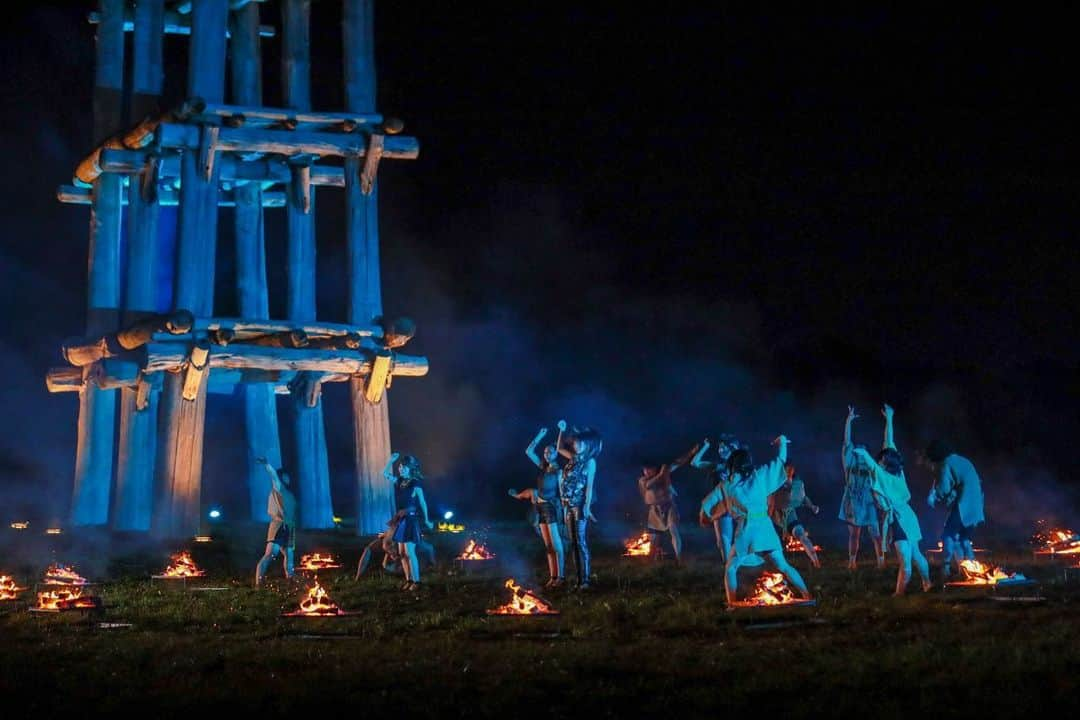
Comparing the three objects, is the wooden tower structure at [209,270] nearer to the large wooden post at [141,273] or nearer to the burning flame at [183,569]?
the large wooden post at [141,273]

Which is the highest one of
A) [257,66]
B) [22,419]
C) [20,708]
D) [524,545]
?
[257,66]

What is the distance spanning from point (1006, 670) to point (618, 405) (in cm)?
3983

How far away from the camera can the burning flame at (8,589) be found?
63.3 ft

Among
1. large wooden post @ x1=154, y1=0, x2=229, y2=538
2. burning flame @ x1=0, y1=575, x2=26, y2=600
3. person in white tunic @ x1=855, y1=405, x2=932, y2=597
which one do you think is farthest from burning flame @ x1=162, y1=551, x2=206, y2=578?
person in white tunic @ x1=855, y1=405, x2=932, y2=597

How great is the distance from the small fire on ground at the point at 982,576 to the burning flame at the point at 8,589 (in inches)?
495

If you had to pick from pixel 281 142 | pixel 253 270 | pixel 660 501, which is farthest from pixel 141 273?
pixel 660 501

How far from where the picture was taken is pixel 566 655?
1284 cm

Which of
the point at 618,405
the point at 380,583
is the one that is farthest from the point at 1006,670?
the point at 618,405

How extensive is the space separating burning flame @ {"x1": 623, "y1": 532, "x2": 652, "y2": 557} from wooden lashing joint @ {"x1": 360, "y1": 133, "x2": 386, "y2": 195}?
10.6m

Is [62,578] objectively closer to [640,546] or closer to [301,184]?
[640,546]

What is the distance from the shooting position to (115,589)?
67.6ft

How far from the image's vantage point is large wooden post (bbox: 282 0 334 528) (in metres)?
32.3

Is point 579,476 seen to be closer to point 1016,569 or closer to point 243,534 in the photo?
point 1016,569

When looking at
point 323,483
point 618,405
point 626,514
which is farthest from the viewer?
point 618,405
